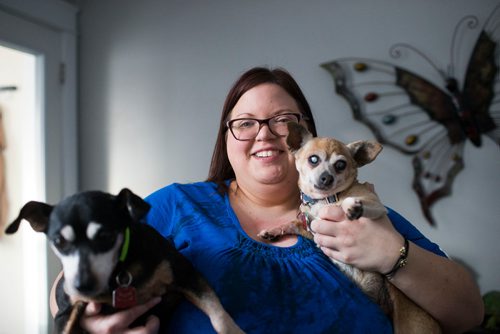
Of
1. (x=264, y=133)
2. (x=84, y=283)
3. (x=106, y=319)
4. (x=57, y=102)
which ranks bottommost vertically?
(x=106, y=319)

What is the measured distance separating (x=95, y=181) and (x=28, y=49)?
926 millimetres

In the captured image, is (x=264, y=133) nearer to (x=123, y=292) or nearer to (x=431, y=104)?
(x=123, y=292)

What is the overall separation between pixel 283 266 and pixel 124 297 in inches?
16.9

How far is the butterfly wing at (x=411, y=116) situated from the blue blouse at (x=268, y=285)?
3.90ft

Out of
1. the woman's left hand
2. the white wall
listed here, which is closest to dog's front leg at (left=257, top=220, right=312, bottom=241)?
the woman's left hand

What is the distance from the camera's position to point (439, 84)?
7.10 ft

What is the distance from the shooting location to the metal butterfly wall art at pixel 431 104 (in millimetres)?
2086

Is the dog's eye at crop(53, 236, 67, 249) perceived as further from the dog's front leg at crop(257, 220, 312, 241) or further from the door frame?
the door frame

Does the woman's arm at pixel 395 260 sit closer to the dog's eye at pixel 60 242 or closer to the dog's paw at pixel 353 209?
the dog's paw at pixel 353 209

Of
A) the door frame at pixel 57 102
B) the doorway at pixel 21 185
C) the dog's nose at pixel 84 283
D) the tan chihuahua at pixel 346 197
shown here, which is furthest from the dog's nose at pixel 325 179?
the door frame at pixel 57 102

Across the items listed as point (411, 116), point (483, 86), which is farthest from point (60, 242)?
point (483, 86)

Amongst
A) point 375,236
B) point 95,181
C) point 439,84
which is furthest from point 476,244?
point 95,181

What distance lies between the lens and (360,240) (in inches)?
37.9

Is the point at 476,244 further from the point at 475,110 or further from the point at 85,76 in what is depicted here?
the point at 85,76
